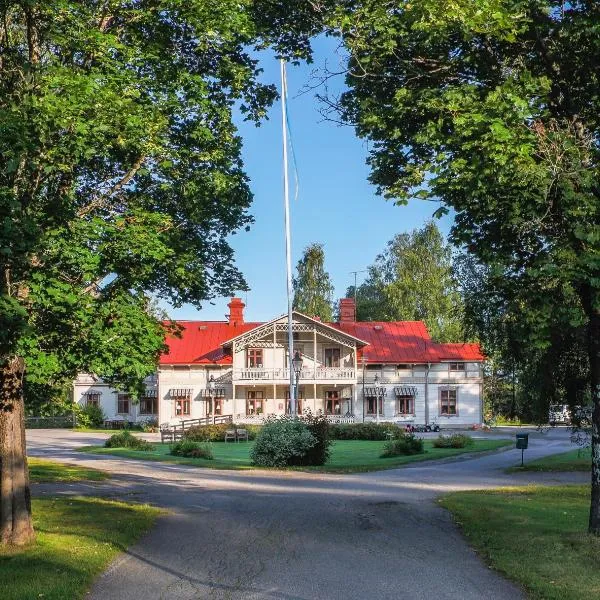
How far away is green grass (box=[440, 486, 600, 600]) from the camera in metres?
7.97

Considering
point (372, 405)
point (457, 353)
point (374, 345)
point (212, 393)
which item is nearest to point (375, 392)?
point (372, 405)

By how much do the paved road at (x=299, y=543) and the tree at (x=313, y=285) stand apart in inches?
2081

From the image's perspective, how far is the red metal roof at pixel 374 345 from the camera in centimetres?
5603

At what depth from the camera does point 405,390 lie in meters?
55.9

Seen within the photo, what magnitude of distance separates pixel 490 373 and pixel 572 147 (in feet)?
179

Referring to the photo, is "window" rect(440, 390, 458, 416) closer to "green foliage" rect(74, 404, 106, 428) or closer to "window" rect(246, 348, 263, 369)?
"window" rect(246, 348, 263, 369)

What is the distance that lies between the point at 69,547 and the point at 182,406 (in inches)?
1864

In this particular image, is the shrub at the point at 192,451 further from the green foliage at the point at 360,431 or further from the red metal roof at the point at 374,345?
the red metal roof at the point at 374,345

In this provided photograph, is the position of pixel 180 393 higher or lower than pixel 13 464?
lower

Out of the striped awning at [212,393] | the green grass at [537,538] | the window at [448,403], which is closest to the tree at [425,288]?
the window at [448,403]

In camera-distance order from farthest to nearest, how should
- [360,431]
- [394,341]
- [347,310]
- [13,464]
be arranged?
[347,310] → [394,341] → [360,431] → [13,464]

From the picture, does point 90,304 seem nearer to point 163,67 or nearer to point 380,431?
point 163,67

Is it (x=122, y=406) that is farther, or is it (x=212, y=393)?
(x=122, y=406)

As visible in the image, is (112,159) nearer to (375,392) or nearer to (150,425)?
(375,392)
